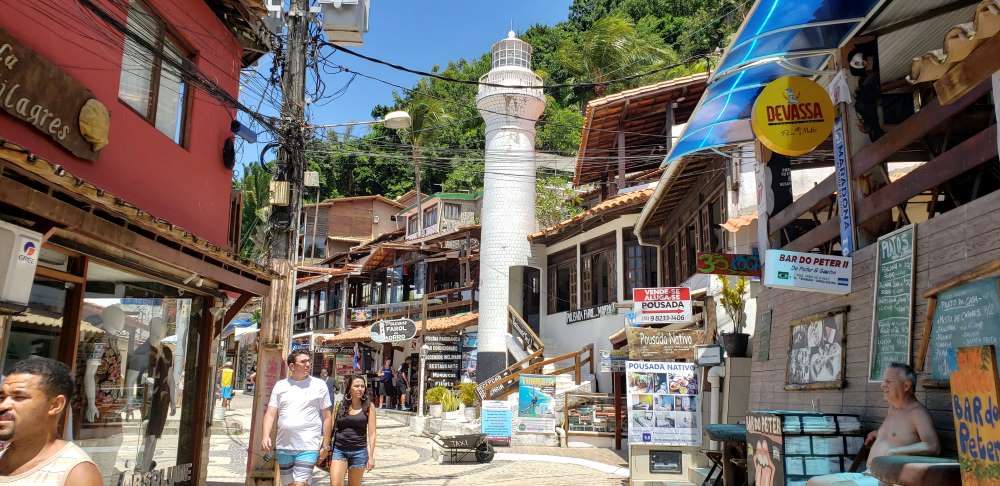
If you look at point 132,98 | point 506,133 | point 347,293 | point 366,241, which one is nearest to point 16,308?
point 132,98

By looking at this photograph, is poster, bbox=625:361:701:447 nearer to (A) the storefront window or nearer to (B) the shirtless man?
(B) the shirtless man

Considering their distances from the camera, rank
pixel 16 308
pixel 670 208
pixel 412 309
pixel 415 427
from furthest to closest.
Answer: pixel 412 309 < pixel 415 427 < pixel 670 208 < pixel 16 308

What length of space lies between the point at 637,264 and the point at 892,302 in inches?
596

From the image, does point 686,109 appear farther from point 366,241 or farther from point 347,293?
point 366,241

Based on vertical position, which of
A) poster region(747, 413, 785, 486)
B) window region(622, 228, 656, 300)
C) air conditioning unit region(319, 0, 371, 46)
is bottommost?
poster region(747, 413, 785, 486)

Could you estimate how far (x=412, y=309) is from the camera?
1235 inches

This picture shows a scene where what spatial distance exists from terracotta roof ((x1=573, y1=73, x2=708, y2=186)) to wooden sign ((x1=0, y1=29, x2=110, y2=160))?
13835 millimetres

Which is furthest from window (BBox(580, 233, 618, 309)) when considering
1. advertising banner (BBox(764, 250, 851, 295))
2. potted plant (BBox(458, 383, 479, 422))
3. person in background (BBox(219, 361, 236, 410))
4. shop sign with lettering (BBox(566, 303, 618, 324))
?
advertising banner (BBox(764, 250, 851, 295))

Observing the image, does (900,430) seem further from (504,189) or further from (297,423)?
(504,189)

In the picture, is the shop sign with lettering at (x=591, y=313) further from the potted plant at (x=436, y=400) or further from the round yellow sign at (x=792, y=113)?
the round yellow sign at (x=792, y=113)

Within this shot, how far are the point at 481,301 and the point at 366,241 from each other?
2129cm

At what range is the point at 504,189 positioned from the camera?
Answer: 2608 centimetres

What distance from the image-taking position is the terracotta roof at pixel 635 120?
19406 millimetres

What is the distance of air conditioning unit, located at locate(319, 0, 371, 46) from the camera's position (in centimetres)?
1139
